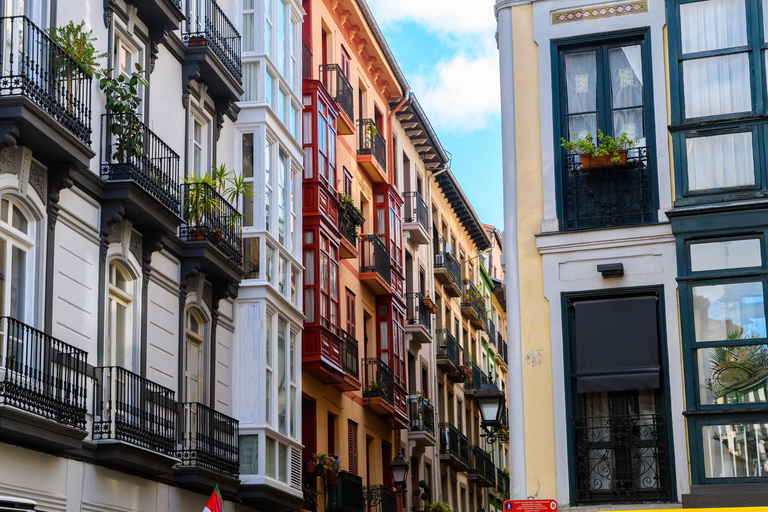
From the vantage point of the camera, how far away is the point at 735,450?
1470 cm

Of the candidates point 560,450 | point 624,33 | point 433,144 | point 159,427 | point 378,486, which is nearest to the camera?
point 560,450

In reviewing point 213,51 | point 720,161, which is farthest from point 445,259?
point 720,161

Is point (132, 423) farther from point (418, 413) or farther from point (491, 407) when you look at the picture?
point (418, 413)

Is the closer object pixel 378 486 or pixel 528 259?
pixel 528 259

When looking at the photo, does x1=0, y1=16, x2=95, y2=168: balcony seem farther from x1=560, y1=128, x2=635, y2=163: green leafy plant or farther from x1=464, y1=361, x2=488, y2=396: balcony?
x1=464, y1=361, x2=488, y2=396: balcony

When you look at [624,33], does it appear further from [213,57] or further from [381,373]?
[381,373]

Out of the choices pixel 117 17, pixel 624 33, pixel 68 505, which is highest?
pixel 117 17

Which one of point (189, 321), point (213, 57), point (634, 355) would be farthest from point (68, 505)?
point (213, 57)

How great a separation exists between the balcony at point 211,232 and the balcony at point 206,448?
103 inches

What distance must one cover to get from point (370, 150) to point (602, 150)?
20.5 meters

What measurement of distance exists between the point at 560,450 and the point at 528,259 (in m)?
2.55

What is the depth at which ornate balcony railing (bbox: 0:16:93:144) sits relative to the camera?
15047 mm

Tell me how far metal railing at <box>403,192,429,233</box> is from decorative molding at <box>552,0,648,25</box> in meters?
24.3

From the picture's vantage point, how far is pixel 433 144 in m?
44.7
